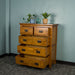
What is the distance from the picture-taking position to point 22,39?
2.76 meters

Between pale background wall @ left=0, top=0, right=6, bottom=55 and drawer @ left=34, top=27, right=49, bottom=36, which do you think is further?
pale background wall @ left=0, top=0, right=6, bottom=55

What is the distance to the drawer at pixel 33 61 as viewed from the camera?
2.53m

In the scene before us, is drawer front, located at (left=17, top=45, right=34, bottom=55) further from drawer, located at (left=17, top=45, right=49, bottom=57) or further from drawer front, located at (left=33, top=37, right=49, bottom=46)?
drawer front, located at (left=33, top=37, right=49, bottom=46)

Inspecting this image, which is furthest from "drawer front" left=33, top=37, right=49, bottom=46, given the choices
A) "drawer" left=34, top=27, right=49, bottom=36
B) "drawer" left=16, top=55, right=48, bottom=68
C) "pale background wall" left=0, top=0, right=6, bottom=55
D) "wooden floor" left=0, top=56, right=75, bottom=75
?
"pale background wall" left=0, top=0, right=6, bottom=55

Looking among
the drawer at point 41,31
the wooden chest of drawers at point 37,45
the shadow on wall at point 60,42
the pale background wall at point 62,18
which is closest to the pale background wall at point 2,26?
the pale background wall at point 62,18

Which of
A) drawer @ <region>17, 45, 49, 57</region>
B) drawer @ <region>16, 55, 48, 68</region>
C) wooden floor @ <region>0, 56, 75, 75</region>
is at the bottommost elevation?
wooden floor @ <region>0, 56, 75, 75</region>

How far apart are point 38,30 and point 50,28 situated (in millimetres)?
256

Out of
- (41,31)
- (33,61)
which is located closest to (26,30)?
(41,31)

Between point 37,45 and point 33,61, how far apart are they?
1.15 ft

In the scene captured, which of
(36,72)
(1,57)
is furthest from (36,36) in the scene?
(1,57)

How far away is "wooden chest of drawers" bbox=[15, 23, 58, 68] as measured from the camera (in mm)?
2557

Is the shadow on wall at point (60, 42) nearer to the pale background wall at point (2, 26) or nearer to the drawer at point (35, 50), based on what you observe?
the drawer at point (35, 50)

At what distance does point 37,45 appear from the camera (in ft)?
8.86

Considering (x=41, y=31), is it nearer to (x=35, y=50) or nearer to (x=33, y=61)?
(x=35, y=50)
